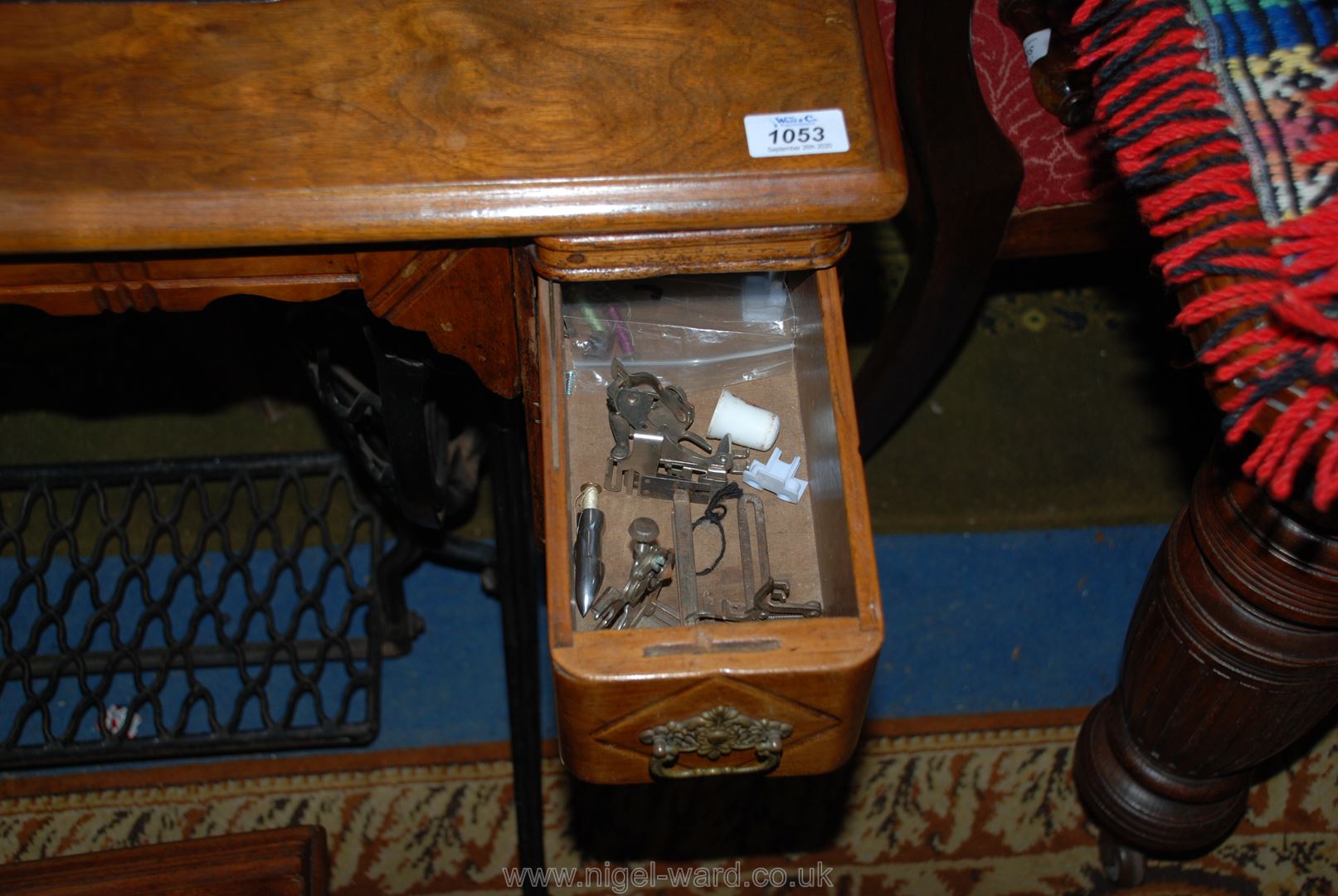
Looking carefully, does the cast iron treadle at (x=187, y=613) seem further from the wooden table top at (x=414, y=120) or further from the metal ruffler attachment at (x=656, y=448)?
the wooden table top at (x=414, y=120)

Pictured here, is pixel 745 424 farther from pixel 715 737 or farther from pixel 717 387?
pixel 715 737

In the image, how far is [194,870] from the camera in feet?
3.26

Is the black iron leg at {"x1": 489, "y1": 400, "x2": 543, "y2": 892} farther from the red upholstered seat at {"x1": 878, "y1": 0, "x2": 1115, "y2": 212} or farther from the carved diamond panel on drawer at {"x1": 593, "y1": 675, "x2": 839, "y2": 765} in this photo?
the red upholstered seat at {"x1": 878, "y1": 0, "x2": 1115, "y2": 212}

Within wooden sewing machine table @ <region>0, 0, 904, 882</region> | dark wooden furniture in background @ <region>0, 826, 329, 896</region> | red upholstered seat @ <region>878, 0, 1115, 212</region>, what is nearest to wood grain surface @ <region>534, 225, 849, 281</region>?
wooden sewing machine table @ <region>0, 0, 904, 882</region>

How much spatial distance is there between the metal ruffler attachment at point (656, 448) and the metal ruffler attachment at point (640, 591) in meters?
0.06

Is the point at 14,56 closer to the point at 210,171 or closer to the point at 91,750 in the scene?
the point at 210,171

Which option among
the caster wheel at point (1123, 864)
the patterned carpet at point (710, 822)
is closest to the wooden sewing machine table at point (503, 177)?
the patterned carpet at point (710, 822)

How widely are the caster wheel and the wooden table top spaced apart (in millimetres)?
963

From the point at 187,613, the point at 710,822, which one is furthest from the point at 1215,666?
the point at 187,613

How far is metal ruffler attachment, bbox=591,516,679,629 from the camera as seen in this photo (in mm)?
930

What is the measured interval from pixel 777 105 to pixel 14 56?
0.52 meters

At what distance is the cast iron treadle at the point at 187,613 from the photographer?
144 cm

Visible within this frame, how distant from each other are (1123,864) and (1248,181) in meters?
0.92

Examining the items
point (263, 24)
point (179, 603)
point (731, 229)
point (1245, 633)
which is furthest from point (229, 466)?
point (1245, 633)
